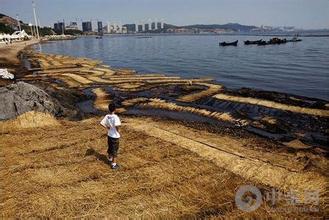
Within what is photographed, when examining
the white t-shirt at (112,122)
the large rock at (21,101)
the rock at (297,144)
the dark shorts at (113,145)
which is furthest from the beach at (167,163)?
the white t-shirt at (112,122)

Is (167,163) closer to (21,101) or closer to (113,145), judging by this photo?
(113,145)

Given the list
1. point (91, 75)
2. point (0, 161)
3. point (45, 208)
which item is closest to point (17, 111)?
point (0, 161)

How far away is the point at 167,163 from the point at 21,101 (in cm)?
885

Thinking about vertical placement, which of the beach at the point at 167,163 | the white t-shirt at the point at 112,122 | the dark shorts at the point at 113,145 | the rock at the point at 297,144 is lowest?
the rock at the point at 297,144

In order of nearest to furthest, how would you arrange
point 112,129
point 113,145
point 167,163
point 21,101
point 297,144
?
point 112,129 → point 113,145 → point 167,163 → point 297,144 → point 21,101

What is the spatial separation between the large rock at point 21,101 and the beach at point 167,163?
451 mm

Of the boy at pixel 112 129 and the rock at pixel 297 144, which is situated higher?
the boy at pixel 112 129

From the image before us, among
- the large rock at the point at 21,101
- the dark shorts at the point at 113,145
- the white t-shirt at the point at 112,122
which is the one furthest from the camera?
the large rock at the point at 21,101

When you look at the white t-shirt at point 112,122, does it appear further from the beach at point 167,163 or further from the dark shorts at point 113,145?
the beach at point 167,163

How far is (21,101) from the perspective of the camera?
1567cm

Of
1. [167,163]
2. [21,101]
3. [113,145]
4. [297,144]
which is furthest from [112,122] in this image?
[297,144]

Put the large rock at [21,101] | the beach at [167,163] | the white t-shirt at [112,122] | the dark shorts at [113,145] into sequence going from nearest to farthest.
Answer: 1. the beach at [167,163]
2. the white t-shirt at [112,122]
3. the dark shorts at [113,145]
4. the large rock at [21,101]

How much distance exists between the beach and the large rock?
45 cm

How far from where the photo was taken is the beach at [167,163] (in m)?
8.46
